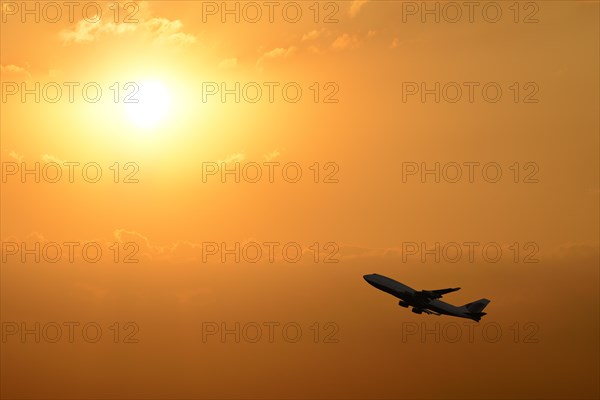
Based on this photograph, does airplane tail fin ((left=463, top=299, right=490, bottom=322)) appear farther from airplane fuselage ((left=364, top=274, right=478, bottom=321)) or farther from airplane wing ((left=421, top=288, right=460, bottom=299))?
airplane wing ((left=421, top=288, right=460, bottom=299))

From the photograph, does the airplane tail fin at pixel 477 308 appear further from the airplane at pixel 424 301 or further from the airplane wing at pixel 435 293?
the airplane wing at pixel 435 293

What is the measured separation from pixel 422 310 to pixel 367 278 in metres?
14.9

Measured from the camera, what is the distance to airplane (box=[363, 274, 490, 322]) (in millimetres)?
158125

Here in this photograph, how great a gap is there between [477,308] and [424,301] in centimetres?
1617

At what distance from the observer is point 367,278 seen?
559ft

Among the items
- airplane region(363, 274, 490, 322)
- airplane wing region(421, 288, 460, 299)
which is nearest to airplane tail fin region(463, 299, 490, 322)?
airplane region(363, 274, 490, 322)

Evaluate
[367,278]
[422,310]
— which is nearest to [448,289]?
[422,310]

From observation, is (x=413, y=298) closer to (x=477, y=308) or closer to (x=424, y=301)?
(x=424, y=301)

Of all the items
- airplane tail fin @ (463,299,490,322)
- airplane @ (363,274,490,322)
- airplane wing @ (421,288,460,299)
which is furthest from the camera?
airplane tail fin @ (463,299,490,322)

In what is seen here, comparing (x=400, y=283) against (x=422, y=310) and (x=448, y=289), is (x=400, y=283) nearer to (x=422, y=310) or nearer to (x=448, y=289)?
(x=422, y=310)

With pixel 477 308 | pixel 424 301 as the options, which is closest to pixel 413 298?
pixel 424 301

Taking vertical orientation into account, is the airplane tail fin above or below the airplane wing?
below

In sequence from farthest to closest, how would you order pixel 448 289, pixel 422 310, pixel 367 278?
pixel 367 278 < pixel 422 310 < pixel 448 289

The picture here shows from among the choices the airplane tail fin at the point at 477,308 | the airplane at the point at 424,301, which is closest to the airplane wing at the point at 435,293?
the airplane at the point at 424,301
